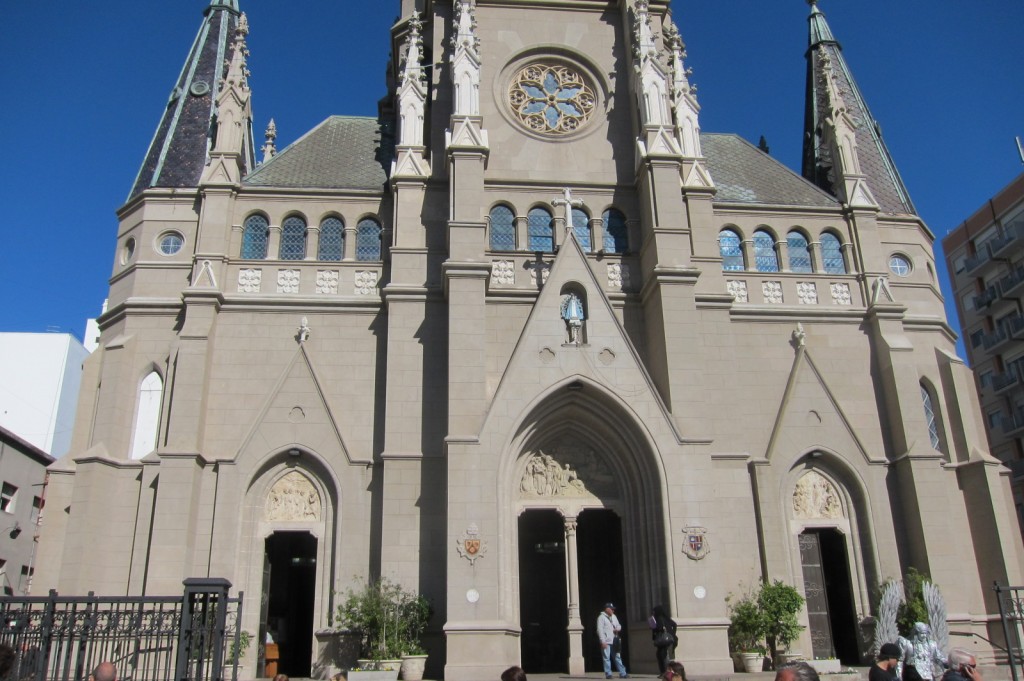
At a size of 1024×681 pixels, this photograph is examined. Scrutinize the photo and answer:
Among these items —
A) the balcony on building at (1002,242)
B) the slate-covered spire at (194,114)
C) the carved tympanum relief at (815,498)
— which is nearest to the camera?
the carved tympanum relief at (815,498)

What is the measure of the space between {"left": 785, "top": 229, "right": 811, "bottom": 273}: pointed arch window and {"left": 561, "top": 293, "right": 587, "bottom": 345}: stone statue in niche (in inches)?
294

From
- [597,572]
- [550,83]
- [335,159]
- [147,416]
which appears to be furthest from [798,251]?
[147,416]

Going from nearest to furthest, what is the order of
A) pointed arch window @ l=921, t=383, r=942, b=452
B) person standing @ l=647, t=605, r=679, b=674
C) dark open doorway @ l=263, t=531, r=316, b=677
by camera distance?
1. person standing @ l=647, t=605, r=679, b=674
2. dark open doorway @ l=263, t=531, r=316, b=677
3. pointed arch window @ l=921, t=383, r=942, b=452

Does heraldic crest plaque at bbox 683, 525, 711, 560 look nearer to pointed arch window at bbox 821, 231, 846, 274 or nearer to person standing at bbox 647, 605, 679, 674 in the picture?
person standing at bbox 647, 605, 679, 674

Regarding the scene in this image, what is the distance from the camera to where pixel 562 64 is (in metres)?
27.1

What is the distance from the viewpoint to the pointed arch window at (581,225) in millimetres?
24703

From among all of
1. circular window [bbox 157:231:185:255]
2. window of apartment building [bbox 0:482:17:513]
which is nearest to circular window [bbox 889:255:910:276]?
circular window [bbox 157:231:185:255]

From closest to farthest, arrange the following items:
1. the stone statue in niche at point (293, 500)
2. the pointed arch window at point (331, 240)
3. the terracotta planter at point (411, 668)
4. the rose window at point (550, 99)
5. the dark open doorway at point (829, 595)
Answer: the terracotta planter at point (411, 668) → the stone statue in niche at point (293, 500) → the dark open doorway at point (829, 595) → the pointed arch window at point (331, 240) → the rose window at point (550, 99)

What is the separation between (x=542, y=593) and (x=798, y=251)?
39.6ft

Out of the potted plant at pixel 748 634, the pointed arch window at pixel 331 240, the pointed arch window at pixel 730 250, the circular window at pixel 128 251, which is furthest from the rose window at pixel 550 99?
the potted plant at pixel 748 634

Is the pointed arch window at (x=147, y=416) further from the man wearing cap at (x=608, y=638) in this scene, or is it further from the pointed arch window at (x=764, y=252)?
the pointed arch window at (x=764, y=252)

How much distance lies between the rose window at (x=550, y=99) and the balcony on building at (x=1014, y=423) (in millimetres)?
31401

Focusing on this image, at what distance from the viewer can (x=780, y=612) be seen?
19.5 metres

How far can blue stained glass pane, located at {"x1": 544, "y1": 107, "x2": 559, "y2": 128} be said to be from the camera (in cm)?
2619
